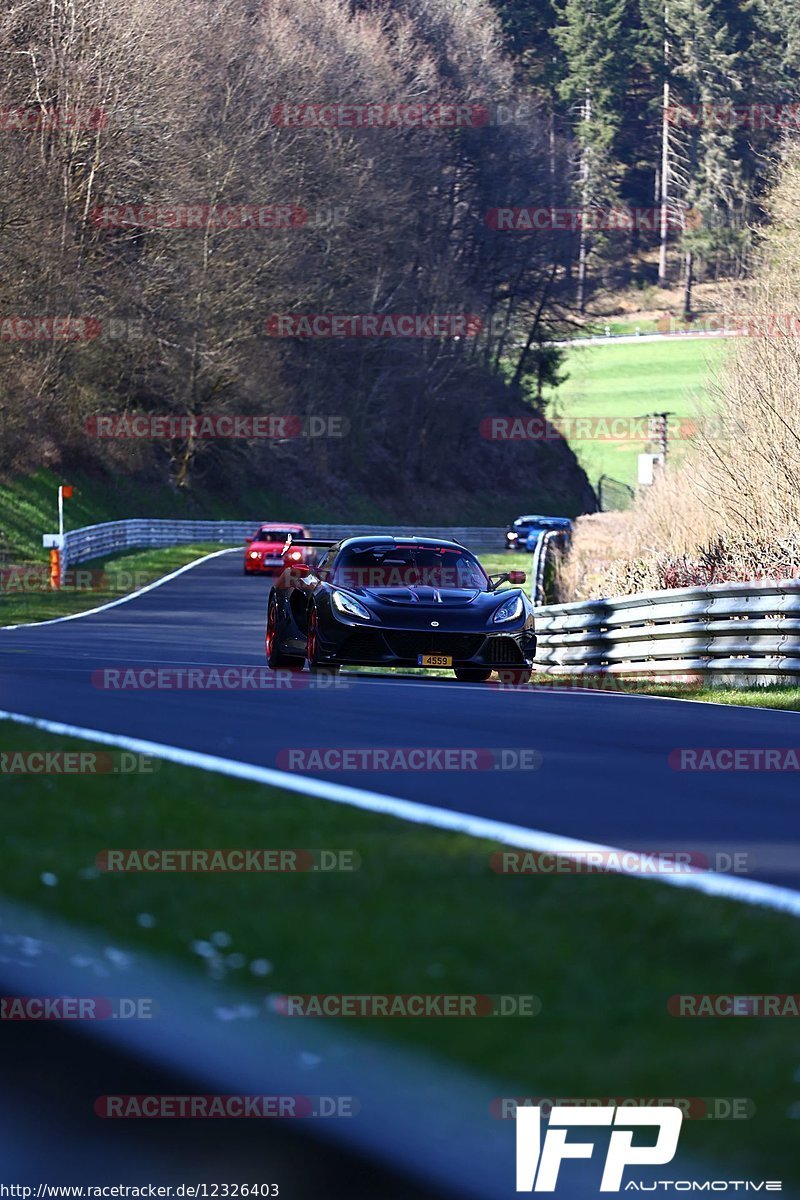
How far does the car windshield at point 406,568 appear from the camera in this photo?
1791cm

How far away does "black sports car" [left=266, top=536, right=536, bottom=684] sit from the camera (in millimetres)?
17156

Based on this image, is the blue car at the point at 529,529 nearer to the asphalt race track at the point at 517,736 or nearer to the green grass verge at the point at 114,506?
the green grass verge at the point at 114,506

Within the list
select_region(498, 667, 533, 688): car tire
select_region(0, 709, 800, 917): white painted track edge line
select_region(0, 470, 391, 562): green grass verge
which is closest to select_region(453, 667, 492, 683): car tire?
select_region(498, 667, 533, 688): car tire

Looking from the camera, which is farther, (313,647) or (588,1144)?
(313,647)

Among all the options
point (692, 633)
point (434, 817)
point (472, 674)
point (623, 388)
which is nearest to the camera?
point (434, 817)

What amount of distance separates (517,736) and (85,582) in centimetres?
3766

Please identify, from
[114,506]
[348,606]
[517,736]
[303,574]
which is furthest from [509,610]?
[114,506]

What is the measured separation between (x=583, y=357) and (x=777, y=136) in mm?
20021

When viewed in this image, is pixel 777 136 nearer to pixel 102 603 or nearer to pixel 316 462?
pixel 316 462

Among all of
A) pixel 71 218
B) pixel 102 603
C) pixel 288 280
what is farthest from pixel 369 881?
pixel 288 280

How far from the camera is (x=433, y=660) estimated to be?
1723 centimetres

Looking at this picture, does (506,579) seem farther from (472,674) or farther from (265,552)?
(265,552)

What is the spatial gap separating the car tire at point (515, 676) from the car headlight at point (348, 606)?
1.53 metres

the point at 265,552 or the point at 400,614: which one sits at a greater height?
the point at 400,614
